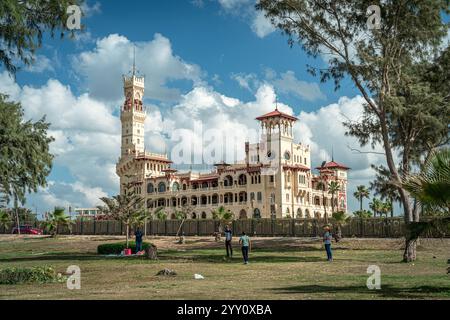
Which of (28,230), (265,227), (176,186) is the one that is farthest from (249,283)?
(176,186)

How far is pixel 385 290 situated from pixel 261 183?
252 ft

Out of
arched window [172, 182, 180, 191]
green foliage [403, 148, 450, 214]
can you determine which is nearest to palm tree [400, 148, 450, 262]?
green foliage [403, 148, 450, 214]

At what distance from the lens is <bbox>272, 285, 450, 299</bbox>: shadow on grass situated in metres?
15.6

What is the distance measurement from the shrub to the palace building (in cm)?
6111

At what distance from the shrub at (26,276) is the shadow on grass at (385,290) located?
30.6 ft

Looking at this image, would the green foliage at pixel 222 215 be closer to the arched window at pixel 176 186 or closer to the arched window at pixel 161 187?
the arched window at pixel 176 186

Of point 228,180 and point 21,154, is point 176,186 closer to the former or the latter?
point 228,180

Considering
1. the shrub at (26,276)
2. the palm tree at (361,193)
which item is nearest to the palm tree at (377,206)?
the palm tree at (361,193)

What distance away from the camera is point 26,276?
21484 mm

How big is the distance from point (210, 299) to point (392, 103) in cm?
1973

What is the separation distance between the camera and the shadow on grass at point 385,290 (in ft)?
51.1
